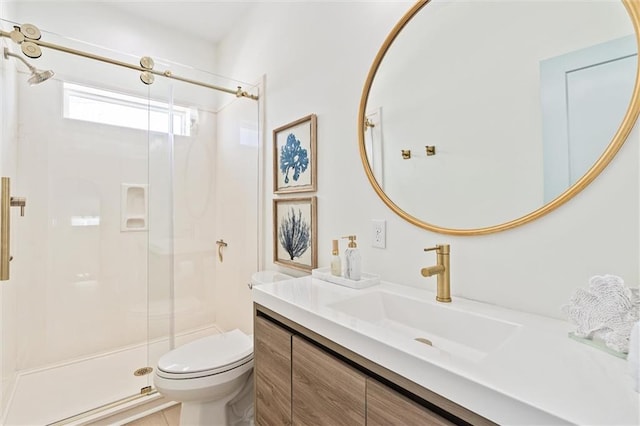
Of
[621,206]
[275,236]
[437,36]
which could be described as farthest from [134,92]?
[621,206]

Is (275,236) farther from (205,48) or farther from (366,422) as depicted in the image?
(205,48)

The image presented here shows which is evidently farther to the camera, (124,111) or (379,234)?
(124,111)

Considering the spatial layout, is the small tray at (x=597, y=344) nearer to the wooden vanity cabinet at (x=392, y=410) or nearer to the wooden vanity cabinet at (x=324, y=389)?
the wooden vanity cabinet at (x=392, y=410)

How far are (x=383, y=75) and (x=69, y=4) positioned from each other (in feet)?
8.08

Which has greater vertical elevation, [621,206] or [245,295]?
[621,206]

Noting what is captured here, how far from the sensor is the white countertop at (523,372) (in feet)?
1.37

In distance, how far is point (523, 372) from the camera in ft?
1.68

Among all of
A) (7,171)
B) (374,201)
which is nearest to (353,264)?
(374,201)

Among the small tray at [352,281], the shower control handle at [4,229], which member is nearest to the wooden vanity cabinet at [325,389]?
the small tray at [352,281]

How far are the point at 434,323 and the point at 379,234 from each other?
16.4 inches

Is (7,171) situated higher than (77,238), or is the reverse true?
(7,171)

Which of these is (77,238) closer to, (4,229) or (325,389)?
(4,229)

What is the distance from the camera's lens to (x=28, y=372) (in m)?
1.97

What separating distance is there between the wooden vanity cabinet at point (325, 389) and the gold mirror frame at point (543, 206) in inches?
21.5
